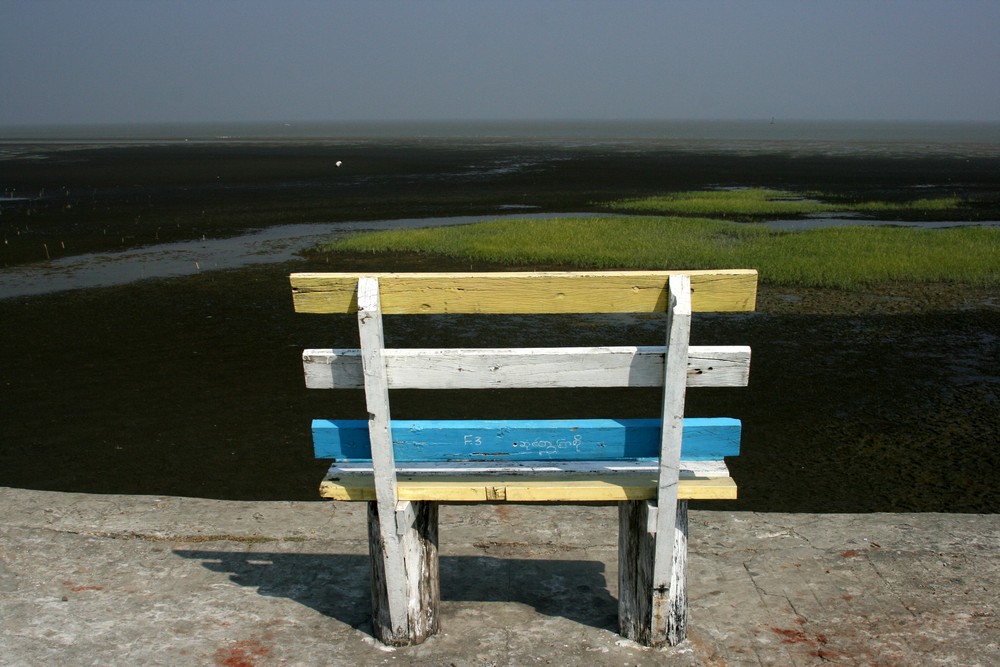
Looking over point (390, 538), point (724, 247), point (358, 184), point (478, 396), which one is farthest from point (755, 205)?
point (390, 538)

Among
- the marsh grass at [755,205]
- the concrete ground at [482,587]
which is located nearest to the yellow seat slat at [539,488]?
the concrete ground at [482,587]

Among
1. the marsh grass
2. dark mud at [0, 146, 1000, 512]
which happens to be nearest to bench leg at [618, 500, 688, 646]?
dark mud at [0, 146, 1000, 512]

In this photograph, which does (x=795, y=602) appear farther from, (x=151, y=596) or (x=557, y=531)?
(x=151, y=596)

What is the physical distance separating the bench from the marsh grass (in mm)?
23784

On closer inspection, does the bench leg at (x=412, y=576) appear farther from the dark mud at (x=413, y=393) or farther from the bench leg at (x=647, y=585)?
the dark mud at (x=413, y=393)

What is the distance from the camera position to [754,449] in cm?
823

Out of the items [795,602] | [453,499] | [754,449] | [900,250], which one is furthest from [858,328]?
[453,499]

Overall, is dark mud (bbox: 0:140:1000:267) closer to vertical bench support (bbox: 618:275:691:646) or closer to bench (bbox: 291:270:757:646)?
bench (bbox: 291:270:757:646)

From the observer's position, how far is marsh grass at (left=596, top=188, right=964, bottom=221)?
27577mm

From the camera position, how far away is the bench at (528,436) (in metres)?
3.21

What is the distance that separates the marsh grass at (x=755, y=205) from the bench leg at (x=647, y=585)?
934 inches

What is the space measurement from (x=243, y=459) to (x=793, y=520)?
5075mm

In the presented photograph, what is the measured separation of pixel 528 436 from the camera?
133 inches

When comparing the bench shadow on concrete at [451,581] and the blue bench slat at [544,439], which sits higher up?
the blue bench slat at [544,439]
